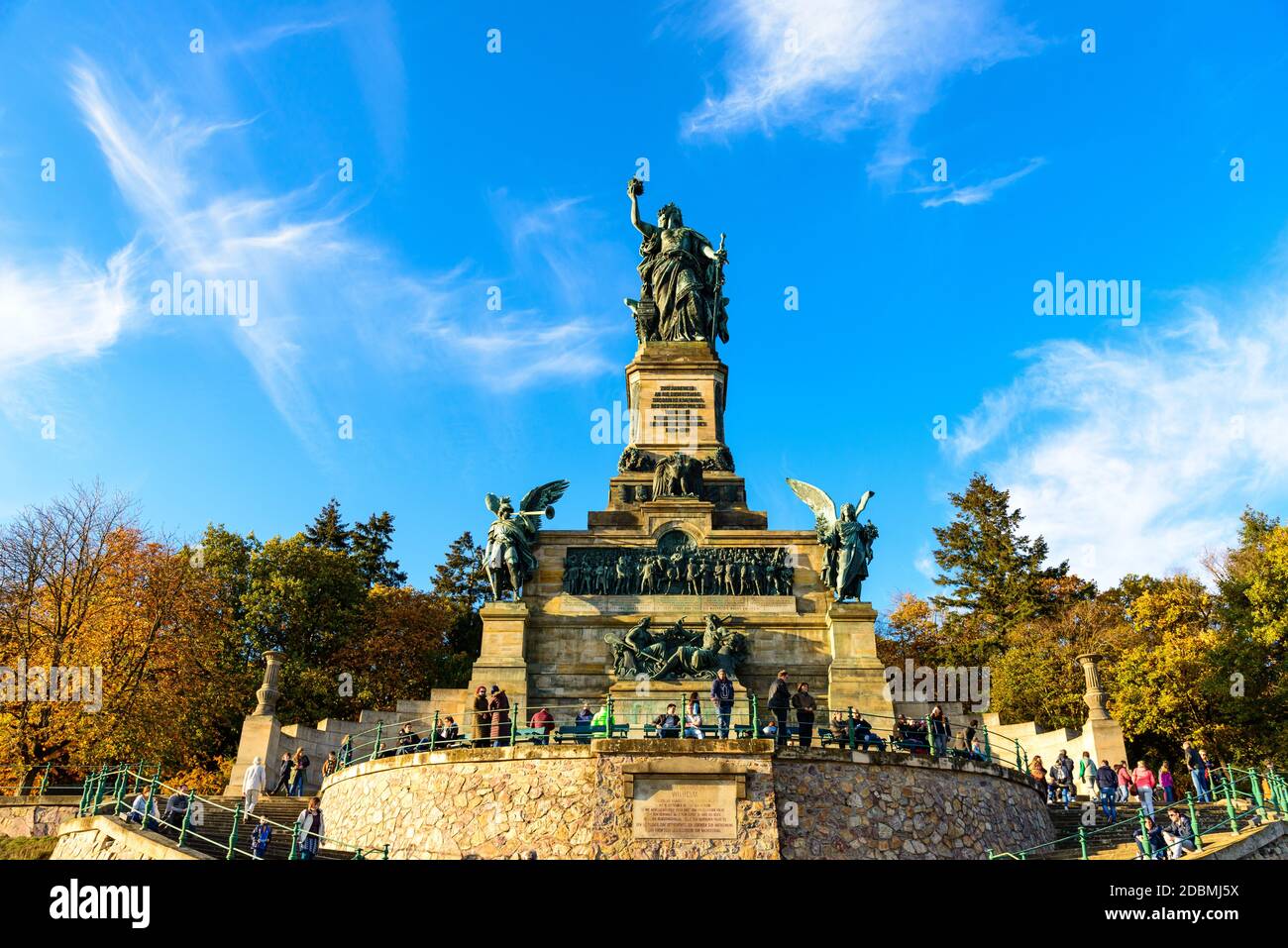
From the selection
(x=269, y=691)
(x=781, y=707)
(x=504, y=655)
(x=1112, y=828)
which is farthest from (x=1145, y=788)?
(x=269, y=691)

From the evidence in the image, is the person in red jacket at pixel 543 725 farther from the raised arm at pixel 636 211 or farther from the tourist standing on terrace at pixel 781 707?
the raised arm at pixel 636 211

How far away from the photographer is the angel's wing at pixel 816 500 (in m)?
29.1

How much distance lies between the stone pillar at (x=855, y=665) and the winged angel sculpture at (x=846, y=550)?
577mm

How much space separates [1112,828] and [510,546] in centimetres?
1587

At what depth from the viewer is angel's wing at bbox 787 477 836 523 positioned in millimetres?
29109

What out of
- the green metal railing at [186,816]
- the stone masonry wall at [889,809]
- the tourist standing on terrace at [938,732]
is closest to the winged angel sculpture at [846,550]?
the tourist standing on terrace at [938,732]

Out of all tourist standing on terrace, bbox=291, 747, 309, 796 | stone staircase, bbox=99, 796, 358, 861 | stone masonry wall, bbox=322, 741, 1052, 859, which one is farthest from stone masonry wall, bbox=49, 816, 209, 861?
tourist standing on terrace, bbox=291, 747, 309, 796

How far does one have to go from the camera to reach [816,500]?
1168 inches

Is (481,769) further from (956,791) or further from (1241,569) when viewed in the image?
(1241,569)

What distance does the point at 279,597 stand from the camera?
41719mm

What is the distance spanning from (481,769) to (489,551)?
32.1ft

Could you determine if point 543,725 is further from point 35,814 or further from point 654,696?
point 35,814

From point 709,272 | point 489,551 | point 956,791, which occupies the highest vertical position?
point 709,272

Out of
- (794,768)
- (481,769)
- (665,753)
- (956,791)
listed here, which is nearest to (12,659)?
(481,769)
